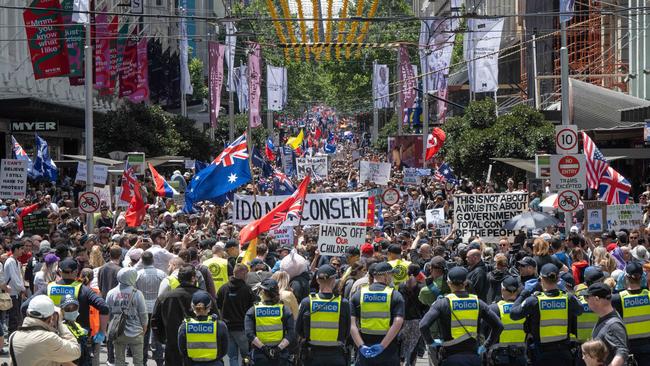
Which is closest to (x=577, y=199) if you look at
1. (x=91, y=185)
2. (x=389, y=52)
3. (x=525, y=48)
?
(x=91, y=185)

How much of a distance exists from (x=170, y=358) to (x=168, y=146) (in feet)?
106

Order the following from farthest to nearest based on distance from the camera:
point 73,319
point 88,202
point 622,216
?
point 88,202, point 622,216, point 73,319

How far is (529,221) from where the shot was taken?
58.9 feet

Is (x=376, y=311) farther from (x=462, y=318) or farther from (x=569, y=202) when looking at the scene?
(x=569, y=202)

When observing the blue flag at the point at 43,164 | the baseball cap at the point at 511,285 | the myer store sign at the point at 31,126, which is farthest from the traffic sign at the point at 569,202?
the myer store sign at the point at 31,126

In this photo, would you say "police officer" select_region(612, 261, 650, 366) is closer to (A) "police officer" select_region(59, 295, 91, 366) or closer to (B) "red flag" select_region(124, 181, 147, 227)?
(A) "police officer" select_region(59, 295, 91, 366)

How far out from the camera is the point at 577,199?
18.3 m

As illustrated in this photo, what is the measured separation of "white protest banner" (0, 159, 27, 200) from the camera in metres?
22.7

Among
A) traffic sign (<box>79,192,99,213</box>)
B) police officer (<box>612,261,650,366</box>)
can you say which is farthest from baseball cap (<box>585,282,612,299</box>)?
traffic sign (<box>79,192,99,213</box>)

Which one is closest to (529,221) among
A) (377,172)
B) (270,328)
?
(270,328)

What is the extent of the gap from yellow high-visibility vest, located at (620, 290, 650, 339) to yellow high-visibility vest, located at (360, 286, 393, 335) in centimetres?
212

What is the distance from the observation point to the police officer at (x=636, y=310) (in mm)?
10320

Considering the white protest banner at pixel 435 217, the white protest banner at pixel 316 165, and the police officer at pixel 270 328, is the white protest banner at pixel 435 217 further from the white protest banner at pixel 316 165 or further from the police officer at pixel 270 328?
the white protest banner at pixel 316 165

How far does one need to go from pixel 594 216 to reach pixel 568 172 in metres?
0.81
